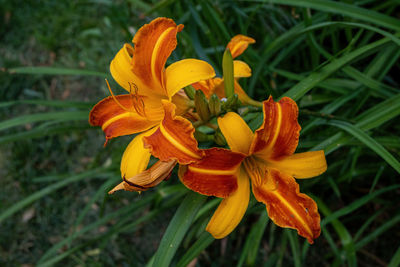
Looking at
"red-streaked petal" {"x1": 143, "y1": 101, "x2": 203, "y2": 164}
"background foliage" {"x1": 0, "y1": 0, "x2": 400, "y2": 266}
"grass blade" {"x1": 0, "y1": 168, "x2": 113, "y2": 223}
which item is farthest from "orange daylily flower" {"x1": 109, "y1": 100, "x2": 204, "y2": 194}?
"grass blade" {"x1": 0, "y1": 168, "x2": 113, "y2": 223}

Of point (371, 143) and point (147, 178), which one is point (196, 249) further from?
point (371, 143)

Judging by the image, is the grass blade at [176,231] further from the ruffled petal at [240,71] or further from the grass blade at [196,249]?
the ruffled petal at [240,71]

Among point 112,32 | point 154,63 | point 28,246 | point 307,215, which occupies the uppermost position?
point 154,63

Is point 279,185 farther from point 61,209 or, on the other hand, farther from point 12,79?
point 12,79

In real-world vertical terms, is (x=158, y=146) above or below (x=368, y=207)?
above

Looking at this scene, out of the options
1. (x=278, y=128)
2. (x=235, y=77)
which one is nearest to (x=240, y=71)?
(x=235, y=77)

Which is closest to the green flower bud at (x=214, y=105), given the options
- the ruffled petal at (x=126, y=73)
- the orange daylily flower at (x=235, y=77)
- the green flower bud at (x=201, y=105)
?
the green flower bud at (x=201, y=105)

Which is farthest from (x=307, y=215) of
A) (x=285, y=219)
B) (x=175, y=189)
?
(x=175, y=189)
